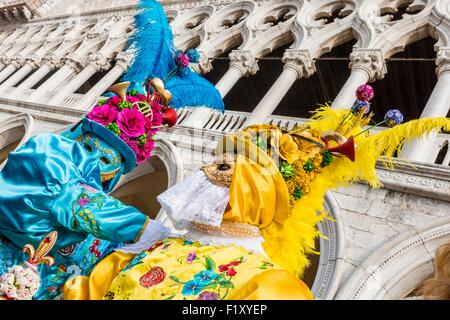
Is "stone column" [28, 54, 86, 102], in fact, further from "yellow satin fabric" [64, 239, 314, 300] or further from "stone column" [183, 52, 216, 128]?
"yellow satin fabric" [64, 239, 314, 300]

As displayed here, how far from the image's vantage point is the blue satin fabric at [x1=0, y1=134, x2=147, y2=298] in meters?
2.42

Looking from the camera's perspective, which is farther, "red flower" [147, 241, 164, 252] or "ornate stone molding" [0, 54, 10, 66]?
"ornate stone molding" [0, 54, 10, 66]

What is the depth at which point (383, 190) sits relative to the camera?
4691 mm

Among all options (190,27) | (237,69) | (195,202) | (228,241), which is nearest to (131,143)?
(195,202)

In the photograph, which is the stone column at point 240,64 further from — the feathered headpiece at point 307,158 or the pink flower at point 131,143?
the feathered headpiece at point 307,158

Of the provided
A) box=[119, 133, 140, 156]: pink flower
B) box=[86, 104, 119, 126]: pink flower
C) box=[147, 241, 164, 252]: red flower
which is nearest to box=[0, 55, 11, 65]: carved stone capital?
box=[86, 104, 119, 126]: pink flower

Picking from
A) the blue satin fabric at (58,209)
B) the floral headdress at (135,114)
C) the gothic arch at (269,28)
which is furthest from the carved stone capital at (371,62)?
the blue satin fabric at (58,209)

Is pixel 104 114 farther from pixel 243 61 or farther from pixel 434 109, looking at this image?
pixel 243 61

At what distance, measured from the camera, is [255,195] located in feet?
7.50

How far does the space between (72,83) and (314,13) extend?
6.30 meters

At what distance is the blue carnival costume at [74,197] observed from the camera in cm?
243

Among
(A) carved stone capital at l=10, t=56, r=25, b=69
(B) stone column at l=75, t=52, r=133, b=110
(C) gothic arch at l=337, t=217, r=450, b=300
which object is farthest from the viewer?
(A) carved stone capital at l=10, t=56, r=25, b=69
